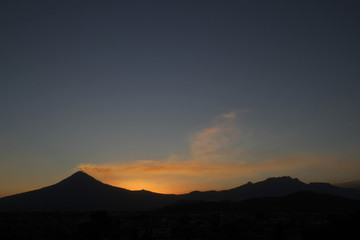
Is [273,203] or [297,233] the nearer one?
[297,233]

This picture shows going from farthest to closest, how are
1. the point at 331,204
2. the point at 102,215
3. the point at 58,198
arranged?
1. the point at 58,198
2. the point at 331,204
3. the point at 102,215

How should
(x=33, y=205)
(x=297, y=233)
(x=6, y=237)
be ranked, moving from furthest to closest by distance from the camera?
(x=33, y=205) < (x=297, y=233) < (x=6, y=237)

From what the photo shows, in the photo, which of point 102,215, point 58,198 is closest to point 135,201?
point 58,198

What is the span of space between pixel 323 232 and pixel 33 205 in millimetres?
185672

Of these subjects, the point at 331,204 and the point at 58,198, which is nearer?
the point at 331,204

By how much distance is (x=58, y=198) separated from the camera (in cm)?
19375

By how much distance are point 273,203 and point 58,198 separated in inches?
5435

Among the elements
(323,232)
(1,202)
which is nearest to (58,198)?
(1,202)

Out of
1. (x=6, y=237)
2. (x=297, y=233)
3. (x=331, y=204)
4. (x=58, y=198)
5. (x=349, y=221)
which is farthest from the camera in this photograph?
(x=58, y=198)

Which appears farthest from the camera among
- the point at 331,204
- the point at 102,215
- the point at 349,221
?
the point at 331,204

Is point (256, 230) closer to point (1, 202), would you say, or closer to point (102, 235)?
point (102, 235)

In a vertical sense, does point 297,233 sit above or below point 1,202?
below

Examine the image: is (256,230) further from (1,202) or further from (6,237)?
(1,202)

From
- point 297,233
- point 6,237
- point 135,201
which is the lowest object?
point 297,233
